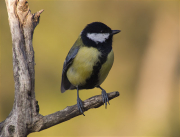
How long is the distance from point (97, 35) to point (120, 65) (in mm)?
2541

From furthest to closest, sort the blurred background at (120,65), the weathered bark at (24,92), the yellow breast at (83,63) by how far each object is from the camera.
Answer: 1. the blurred background at (120,65)
2. the yellow breast at (83,63)
3. the weathered bark at (24,92)

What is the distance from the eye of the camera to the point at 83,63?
6.48 feet

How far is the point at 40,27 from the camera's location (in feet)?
13.1

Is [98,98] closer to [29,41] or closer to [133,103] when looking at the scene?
[29,41]

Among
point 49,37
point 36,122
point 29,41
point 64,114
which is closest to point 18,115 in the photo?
point 36,122

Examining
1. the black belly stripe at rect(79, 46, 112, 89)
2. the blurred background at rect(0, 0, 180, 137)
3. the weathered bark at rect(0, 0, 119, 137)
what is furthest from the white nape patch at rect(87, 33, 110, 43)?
the blurred background at rect(0, 0, 180, 137)

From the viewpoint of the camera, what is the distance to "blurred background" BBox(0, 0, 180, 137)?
12.6 ft

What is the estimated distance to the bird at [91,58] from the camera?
6.45 ft

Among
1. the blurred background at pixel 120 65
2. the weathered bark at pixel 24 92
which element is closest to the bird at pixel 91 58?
the weathered bark at pixel 24 92

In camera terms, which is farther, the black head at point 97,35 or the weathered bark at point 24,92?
the black head at point 97,35

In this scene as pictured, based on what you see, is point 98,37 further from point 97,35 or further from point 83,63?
point 83,63

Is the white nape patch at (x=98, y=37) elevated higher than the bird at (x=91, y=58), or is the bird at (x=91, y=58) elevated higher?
the white nape patch at (x=98, y=37)

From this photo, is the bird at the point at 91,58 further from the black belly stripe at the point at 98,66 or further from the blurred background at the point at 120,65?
the blurred background at the point at 120,65

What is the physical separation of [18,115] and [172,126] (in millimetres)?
3392
